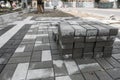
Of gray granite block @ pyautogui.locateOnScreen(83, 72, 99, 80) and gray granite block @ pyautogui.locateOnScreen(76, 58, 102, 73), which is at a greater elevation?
gray granite block @ pyautogui.locateOnScreen(76, 58, 102, 73)

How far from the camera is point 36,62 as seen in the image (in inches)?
120

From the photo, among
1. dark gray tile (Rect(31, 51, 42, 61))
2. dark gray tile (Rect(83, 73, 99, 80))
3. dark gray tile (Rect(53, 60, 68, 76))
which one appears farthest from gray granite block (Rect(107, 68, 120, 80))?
dark gray tile (Rect(31, 51, 42, 61))

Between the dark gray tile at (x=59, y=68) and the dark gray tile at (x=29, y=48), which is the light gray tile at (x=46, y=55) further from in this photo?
the dark gray tile at (x=29, y=48)

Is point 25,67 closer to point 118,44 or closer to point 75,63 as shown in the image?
point 75,63

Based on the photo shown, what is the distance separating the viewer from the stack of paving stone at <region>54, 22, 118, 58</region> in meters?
2.97

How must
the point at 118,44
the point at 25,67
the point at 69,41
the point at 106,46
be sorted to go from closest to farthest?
1. the point at 25,67
2. the point at 69,41
3. the point at 106,46
4. the point at 118,44

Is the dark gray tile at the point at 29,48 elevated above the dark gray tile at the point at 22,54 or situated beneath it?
elevated above

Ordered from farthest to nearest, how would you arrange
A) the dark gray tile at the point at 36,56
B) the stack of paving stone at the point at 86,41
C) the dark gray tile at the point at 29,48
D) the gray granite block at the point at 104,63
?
the dark gray tile at the point at 29,48
the dark gray tile at the point at 36,56
the stack of paving stone at the point at 86,41
the gray granite block at the point at 104,63

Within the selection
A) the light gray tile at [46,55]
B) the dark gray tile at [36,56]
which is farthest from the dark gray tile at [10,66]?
the light gray tile at [46,55]

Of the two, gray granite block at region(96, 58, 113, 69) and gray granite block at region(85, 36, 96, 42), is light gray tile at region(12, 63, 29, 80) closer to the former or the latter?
gray granite block at region(85, 36, 96, 42)

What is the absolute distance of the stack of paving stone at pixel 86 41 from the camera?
297cm

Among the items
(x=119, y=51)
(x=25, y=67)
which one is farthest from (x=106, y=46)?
(x=25, y=67)

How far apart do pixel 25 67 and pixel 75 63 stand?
111 cm

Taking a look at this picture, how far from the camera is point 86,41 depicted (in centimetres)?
307
